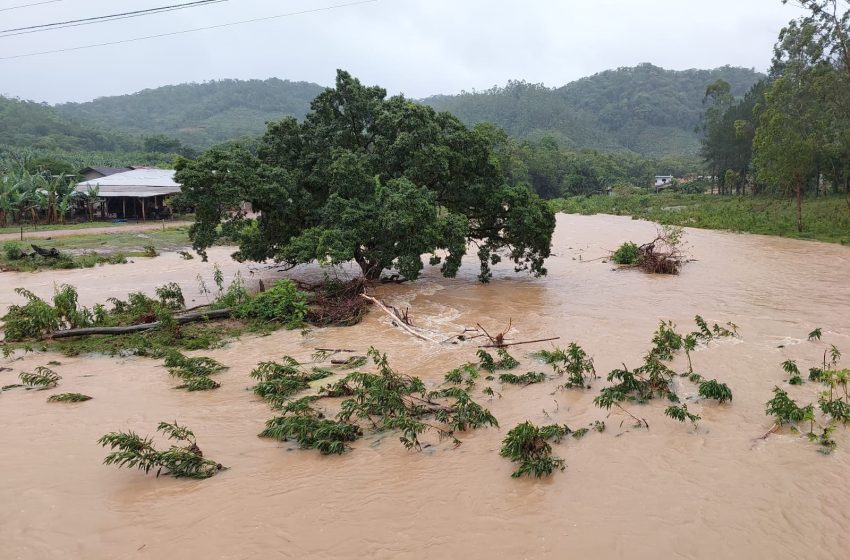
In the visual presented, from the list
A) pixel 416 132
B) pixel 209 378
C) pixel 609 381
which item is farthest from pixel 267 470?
pixel 416 132

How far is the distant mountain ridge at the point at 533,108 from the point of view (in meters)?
101

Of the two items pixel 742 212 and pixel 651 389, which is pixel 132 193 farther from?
pixel 742 212

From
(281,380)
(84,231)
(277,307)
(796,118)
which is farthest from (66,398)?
(796,118)

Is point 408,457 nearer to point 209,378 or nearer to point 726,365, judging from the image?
point 209,378

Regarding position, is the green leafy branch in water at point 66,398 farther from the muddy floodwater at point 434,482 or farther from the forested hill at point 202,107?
the forested hill at point 202,107

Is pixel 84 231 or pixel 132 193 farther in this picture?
pixel 132 193

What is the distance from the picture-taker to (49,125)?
2554 inches

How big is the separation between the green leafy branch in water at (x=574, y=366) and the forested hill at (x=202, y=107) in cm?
8664

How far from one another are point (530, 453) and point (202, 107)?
390ft

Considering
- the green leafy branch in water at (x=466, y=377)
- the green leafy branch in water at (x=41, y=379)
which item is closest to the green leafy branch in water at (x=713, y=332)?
the green leafy branch in water at (x=466, y=377)

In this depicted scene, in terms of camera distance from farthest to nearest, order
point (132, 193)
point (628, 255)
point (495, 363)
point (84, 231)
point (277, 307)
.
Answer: point (132, 193), point (84, 231), point (628, 255), point (277, 307), point (495, 363)

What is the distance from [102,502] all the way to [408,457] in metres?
2.91

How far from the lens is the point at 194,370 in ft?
28.6

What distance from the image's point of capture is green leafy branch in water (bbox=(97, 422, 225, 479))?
220 inches
